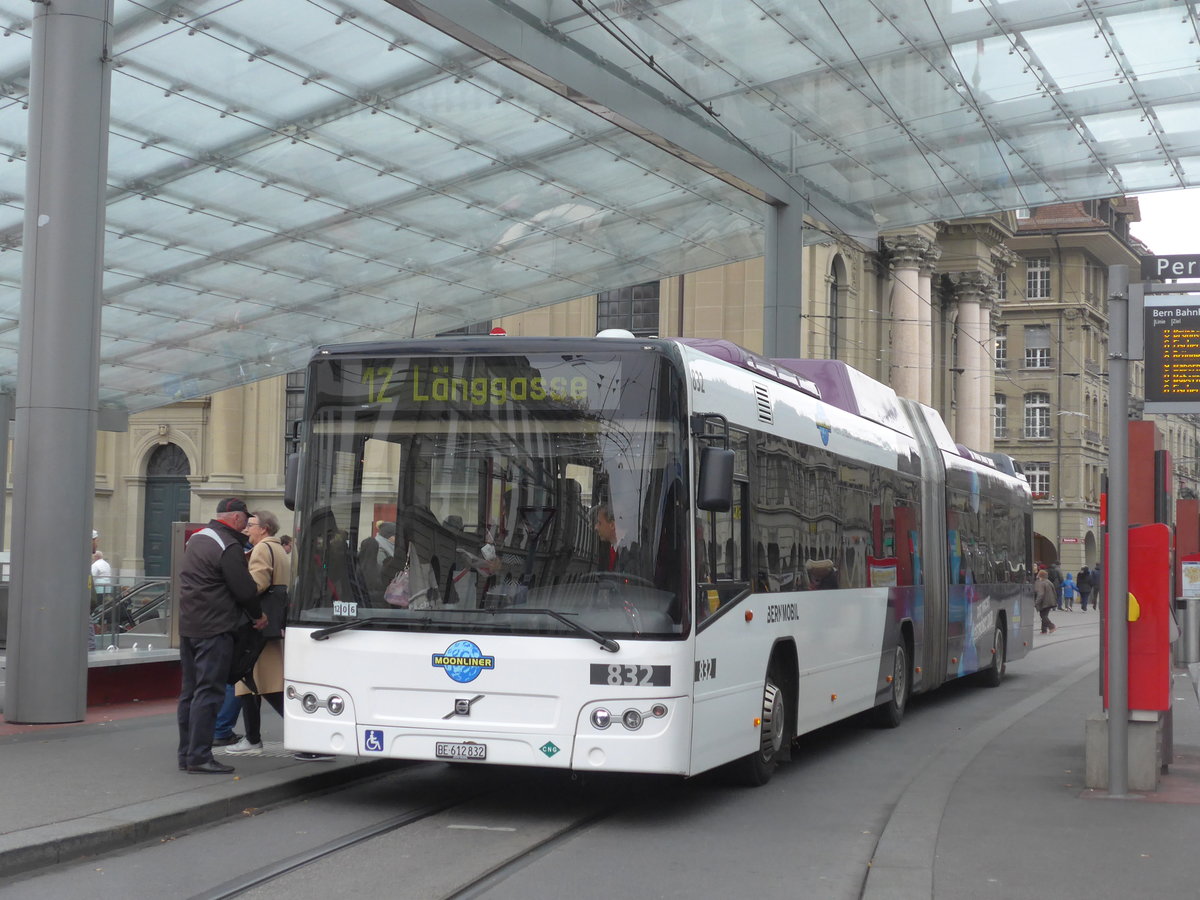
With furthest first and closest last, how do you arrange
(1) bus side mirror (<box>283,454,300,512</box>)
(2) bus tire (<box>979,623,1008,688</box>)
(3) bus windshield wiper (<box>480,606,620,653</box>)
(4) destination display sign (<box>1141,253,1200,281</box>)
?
(2) bus tire (<box>979,623,1008,688</box>)
(4) destination display sign (<box>1141,253,1200,281</box>)
(1) bus side mirror (<box>283,454,300,512</box>)
(3) bus windshield wiper (<box>480,606,620,653</box>)

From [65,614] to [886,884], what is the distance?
7.37 m

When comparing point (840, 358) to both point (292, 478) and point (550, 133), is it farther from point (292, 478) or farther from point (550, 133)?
point (292, 478)

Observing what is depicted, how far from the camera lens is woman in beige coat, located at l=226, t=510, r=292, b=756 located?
1071 centimetres

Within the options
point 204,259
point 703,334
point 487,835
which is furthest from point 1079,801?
point 703,334

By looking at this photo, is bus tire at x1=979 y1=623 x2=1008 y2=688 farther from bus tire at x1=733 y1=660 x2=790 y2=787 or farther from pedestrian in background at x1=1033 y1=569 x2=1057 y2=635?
pedestrian in background at x1=1033 y1=569 x2=1057 y2=635

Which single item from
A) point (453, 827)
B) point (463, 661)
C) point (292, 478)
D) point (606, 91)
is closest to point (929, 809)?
point (453, 827)

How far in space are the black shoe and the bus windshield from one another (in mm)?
1360

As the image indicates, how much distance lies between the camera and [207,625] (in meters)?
9.87

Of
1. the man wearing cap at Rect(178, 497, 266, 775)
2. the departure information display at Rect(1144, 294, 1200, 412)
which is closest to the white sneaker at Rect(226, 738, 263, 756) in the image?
the man wearing cap at Rect(178, 497, 266, 775)

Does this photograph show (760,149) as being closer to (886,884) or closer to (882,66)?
(882,66)

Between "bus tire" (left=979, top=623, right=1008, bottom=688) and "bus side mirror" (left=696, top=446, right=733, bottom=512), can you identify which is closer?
"bus side mirror" (left=696, top=446, right=733, bottom=512)

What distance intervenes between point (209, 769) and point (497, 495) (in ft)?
9.03

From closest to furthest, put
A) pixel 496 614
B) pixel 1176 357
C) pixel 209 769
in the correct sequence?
pixel 496 614, pixel 209 769, pixel 1176 357

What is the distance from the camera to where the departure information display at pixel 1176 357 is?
1034cm
